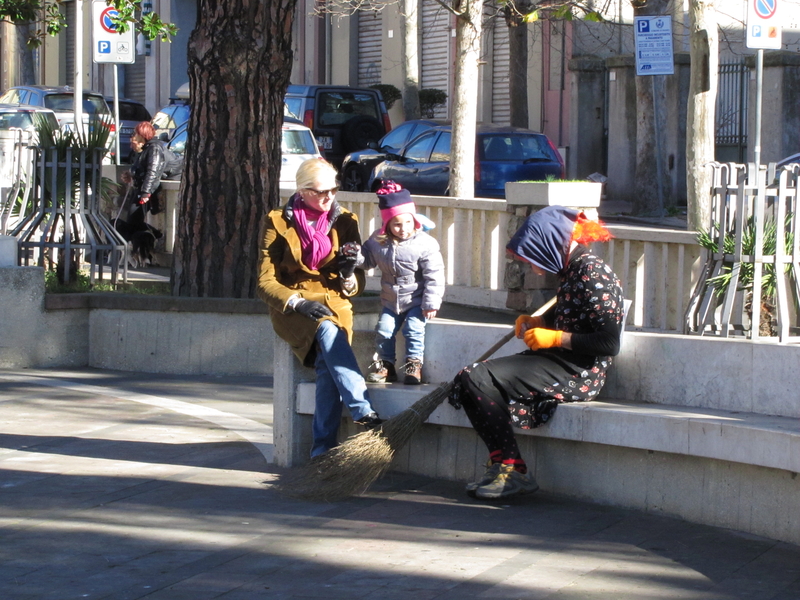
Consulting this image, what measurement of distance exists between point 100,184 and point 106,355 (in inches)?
63.9

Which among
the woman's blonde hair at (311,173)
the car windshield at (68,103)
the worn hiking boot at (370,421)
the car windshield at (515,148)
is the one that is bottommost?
the worn hiking boot at (370,421)

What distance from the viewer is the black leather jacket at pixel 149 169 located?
13.0 metres

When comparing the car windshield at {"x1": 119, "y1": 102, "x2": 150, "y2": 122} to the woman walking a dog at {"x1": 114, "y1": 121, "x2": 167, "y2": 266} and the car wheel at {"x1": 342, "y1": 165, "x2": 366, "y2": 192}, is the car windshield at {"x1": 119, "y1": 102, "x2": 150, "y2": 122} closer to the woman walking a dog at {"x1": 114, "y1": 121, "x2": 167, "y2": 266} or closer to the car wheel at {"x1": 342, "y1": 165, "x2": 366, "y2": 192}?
the car wheel at {"x1": 342, "y1": 165, "x2": 366, "y2": 192}

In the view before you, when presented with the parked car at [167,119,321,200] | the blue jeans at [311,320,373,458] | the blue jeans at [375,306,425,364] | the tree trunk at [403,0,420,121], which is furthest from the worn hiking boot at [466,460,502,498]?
the tree trunk at [403,0,420,121]

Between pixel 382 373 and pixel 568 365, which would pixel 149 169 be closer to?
pixel 382 373

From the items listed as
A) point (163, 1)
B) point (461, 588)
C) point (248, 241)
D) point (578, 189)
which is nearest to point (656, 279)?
point (578, 189)

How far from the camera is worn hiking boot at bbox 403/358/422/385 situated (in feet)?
20.2

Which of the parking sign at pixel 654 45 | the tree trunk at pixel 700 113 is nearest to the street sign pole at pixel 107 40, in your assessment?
the parking sign at pixel 654 45

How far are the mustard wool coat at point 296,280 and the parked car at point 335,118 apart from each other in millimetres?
17752

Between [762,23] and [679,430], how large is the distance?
30.0 ft

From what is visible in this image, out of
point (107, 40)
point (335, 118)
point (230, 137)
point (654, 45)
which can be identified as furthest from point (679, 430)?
point (335, 118)

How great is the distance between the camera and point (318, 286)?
6.21m

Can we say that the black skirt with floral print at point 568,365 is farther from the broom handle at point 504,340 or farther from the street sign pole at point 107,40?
the street sign pole at point 107,40

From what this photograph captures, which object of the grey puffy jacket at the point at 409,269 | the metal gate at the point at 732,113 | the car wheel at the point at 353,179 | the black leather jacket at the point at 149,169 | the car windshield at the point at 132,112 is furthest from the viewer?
the car windshield at the point at 132,112
